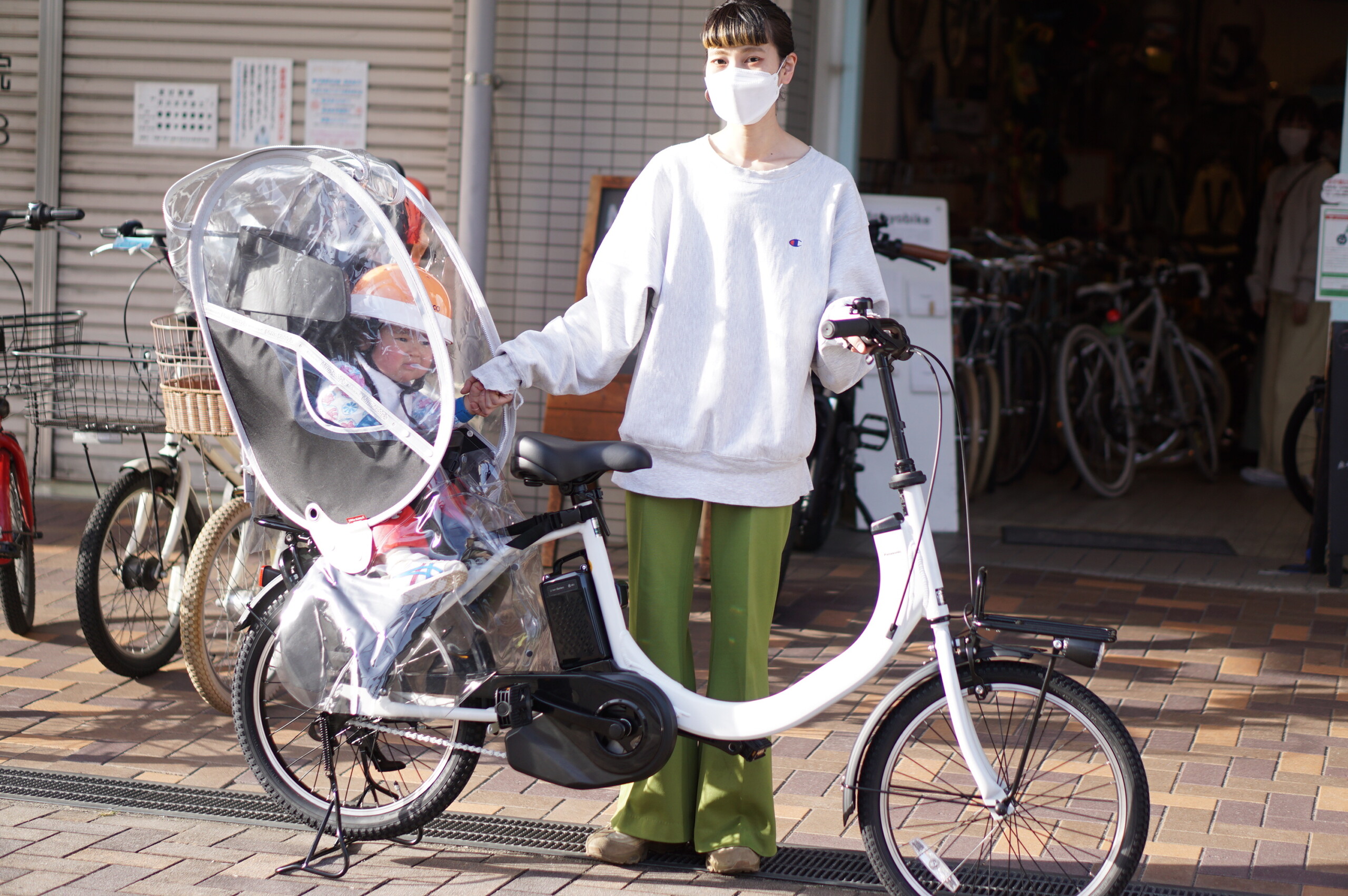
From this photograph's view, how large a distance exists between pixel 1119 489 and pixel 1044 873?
19.6 ft

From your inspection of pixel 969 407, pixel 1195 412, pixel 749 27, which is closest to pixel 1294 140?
pixel 1195 412

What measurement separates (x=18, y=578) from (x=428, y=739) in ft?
8.64

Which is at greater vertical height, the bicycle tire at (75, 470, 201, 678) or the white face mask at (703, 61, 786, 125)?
the white face mask at (703, 61, 786, 125)

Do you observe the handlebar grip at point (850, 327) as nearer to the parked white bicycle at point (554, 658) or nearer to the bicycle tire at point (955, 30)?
the parked white bicycle at point (554, 658)

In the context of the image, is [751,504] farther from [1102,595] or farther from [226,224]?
[1102,595]

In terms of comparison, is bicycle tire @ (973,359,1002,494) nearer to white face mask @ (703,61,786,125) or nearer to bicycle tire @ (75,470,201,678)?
bicycle tire @ (75,470,201,678)

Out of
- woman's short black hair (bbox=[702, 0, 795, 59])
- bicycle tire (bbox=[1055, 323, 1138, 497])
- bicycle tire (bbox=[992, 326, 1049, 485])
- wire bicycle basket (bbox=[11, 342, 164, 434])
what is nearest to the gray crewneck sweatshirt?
woman's short black hair (bbox=[702, 0, 795, 59])

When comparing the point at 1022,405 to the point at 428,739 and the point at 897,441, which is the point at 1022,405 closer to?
the point at 897,441

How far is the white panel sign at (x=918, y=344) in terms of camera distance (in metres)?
7.58

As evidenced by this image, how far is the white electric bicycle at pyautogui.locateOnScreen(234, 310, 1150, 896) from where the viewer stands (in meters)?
3.12

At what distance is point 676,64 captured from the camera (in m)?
6.92

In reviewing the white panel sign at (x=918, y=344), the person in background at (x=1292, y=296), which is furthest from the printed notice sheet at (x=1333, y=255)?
the person in background at (x=1292, y=296)

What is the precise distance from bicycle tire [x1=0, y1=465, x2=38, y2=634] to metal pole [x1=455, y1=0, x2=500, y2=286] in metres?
2.35

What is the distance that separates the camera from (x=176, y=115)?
24.8 ft
